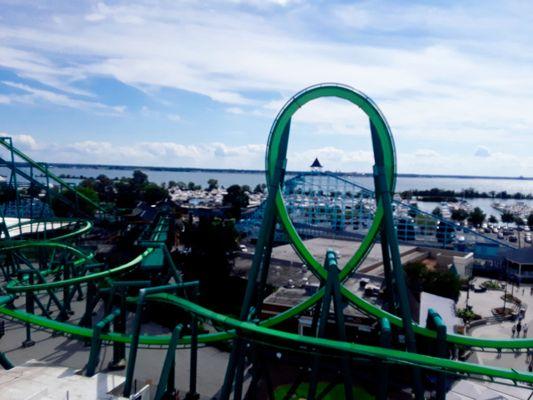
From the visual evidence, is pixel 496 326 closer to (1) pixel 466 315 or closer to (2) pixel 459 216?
(1) pixel 466 315

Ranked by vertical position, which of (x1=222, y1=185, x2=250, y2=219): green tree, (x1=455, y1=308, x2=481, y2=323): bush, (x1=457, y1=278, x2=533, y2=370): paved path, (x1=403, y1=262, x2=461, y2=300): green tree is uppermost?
(x1=222, y1=185, x2=250, y2=219): green tree

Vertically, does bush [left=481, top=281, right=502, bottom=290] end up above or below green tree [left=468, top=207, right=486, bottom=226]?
below

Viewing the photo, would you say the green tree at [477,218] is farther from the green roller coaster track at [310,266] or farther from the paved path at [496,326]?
the green roller coaster track at [310,266]

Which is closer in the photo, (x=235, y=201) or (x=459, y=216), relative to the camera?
(x=235, y=201)

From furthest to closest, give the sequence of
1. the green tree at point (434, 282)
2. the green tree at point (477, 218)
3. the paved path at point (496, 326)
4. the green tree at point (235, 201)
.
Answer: the green tree at point (477, 218) < the green tree at point (235, 201) < the green tree at point (434, 282) < the paved path at point (496, 326)

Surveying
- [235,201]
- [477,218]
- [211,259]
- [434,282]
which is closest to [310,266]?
[434,282]

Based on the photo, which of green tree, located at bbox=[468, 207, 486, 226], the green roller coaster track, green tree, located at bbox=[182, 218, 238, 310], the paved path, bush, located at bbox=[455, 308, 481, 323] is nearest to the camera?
the green roller coaster track

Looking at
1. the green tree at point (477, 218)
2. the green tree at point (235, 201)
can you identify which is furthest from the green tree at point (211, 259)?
the green tree at point (477, 218)

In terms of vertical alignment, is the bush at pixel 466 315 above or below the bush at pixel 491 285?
above

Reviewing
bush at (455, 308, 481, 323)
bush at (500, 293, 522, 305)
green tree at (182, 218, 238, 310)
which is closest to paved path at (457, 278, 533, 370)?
bush at (500, 293, 522, 305)

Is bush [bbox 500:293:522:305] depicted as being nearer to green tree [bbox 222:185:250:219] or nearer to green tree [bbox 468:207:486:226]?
green tree [bbox 222:185:250:219]

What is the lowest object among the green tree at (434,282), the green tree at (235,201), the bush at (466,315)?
the bush at (466,315)
